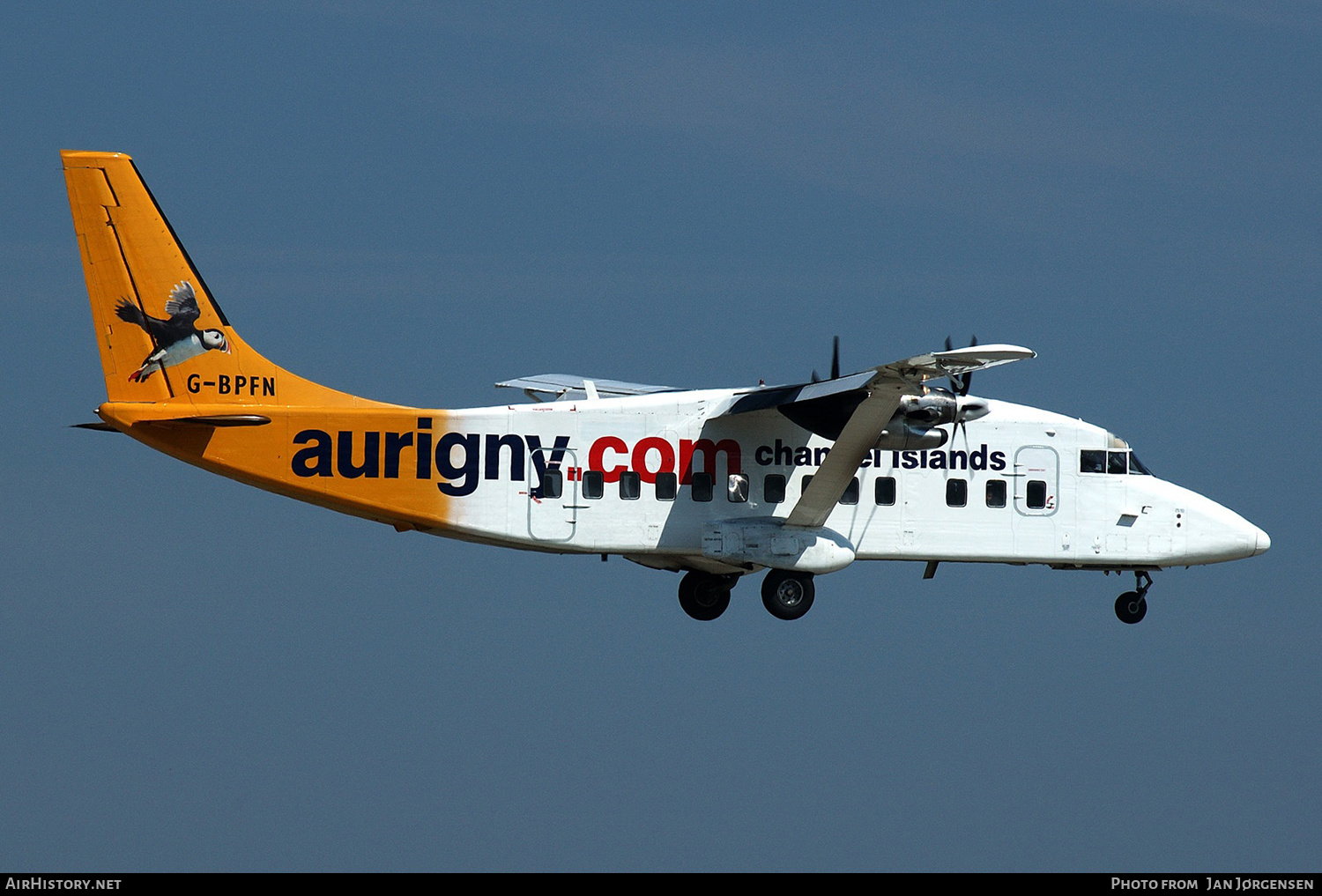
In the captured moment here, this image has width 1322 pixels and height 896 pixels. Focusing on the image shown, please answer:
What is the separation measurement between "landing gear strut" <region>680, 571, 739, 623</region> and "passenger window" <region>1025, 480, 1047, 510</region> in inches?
226

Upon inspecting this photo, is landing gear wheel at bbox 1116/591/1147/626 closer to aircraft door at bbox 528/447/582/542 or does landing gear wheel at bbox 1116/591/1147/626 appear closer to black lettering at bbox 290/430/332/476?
aircraft door at bbox 528/447/582/542

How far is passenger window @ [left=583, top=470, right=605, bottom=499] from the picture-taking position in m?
32.3

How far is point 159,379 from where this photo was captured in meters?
31.3

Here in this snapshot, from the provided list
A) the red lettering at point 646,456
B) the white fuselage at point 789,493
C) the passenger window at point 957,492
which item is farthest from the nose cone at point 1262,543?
the red lettering at point 646,456

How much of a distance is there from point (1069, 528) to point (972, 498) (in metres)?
2.01

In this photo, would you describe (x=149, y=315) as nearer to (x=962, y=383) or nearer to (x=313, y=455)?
(x=313, y=455)

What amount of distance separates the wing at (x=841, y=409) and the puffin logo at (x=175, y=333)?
915 cm

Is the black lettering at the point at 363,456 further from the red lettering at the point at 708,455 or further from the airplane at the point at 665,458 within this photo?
the red lettering at the point at 708,455

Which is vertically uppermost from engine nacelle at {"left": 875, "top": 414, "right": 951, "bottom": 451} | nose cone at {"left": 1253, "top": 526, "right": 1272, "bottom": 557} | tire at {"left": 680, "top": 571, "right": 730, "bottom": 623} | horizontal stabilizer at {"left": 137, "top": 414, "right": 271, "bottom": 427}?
engine nacelle at {"left": 875, "top": 414, "right": 951, "bottom": 451}

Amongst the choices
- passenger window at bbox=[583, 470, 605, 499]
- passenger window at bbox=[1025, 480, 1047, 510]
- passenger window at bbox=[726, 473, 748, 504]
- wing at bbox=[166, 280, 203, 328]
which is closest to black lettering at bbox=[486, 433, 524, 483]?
passenger window at bbox=[583, 470, 605, 499]

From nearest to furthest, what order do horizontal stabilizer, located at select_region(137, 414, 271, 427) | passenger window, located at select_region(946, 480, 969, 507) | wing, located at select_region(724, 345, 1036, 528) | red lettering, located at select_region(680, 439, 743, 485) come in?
1. wing, located at select_region(724, 345, 1036, 528)
2. horizontal stabilizer, located at select_region(137, 414, 271, 427)
3. red lettering, located at select_region(680, 439, 743, 485)
4. passenger window, located at select_region(946, 480, 969, 507)

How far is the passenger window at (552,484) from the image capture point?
32.2 meters

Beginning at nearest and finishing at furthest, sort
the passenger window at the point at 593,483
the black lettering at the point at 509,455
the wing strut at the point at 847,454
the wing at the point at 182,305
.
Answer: the wing strut at the point at 847,454 < the wing at the point at 182,305 < the black lettering at the point at 509,455 < the passenger window at the point at 593,483

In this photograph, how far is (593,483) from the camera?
106 ft
